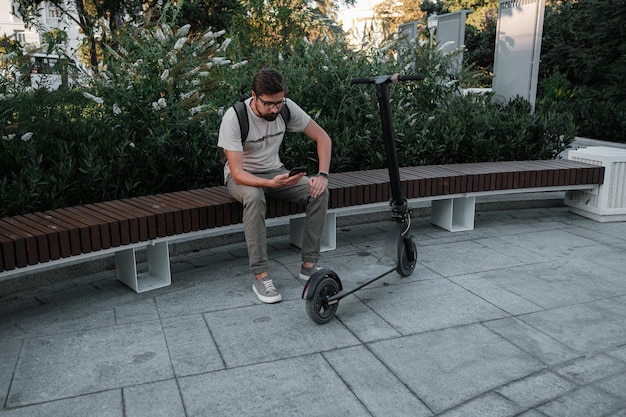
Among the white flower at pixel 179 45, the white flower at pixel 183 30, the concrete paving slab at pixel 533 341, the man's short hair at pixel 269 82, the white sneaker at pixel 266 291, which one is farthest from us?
the white flower at pixel 183 30

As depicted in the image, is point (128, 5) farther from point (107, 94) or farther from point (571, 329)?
point (571, 329)

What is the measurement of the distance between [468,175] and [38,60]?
14.5 feet

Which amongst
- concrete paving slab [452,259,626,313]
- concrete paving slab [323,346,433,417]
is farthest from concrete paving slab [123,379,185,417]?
concrete paving slab [452,259,626,313]

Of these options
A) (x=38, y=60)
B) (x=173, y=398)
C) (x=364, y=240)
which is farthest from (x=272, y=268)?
(x=38, y=60)

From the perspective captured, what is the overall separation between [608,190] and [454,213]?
1.54 metres

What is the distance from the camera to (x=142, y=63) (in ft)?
17.2

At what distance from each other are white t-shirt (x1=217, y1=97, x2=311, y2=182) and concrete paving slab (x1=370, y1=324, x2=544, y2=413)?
1571 millimetres

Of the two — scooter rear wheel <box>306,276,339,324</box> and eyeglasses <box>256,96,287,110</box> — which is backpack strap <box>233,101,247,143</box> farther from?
scooter rear wheel <box>306,276,339,324</box>

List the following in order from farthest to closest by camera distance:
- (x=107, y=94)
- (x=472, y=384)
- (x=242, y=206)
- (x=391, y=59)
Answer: (x=391, y=59), (x=107, y=94), (x=242, y=206), (x=472, y=384)

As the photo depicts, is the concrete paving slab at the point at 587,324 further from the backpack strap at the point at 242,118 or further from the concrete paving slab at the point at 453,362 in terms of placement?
the backpack strap at the point at 242,118

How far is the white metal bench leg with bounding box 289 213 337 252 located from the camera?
16.2ft

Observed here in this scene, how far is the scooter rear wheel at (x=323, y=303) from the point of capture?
3379 millimetres

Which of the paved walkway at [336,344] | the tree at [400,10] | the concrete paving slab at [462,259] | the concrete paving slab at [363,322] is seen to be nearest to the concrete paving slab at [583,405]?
the paved walkway at [336,344]

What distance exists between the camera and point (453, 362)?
3051 mm
